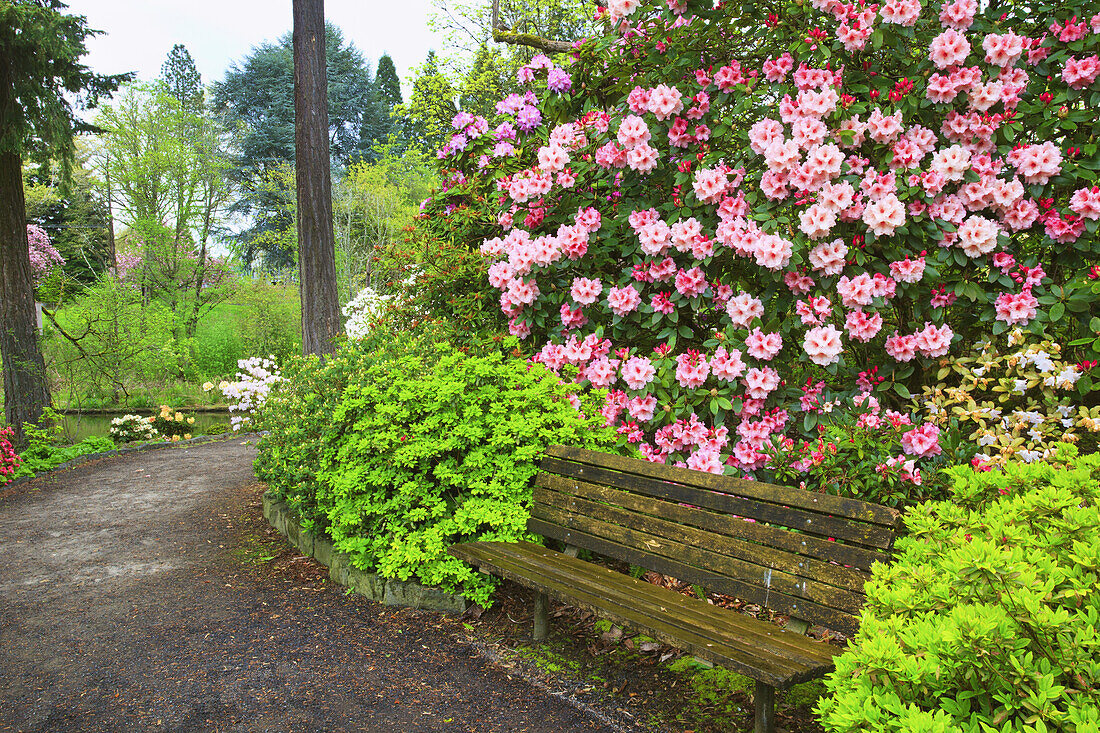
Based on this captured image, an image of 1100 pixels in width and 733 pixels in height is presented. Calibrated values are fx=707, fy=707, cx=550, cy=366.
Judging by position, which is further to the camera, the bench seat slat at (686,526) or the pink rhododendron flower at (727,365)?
the pink rhododendron flower at (727,365)

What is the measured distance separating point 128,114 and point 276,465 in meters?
16.5

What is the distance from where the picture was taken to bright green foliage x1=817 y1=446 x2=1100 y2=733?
1.27m

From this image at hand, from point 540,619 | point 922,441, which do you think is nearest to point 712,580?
point 540,619

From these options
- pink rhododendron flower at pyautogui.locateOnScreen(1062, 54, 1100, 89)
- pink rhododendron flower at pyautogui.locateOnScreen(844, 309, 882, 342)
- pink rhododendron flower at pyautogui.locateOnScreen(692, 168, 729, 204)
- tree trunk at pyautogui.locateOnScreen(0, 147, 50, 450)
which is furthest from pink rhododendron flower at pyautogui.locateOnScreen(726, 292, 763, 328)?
tree trunk at pyautogui.locateOnScreen(0, 147, 50, 450)

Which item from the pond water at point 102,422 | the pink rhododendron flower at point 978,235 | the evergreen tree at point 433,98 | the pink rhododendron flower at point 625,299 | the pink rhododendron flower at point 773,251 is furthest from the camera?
the evergreen tree at point 433,98

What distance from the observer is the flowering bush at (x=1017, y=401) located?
9.53ft

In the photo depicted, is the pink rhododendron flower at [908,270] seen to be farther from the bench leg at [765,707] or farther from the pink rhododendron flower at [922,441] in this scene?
the bench leg at [765,707]

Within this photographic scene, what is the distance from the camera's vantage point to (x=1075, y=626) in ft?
4.44

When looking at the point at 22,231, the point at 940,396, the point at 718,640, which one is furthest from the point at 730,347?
the point at 22,231

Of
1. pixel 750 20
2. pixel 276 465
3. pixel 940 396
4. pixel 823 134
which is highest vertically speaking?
pixel 750 20

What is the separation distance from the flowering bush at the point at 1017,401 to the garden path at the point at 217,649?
2052 mm

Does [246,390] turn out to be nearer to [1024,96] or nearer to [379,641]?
[379,641]

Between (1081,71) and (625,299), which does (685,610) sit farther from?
(1081,71)

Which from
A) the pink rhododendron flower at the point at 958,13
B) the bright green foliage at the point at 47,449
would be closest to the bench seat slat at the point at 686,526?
the pink rhododendron flower at the point at 958,13
